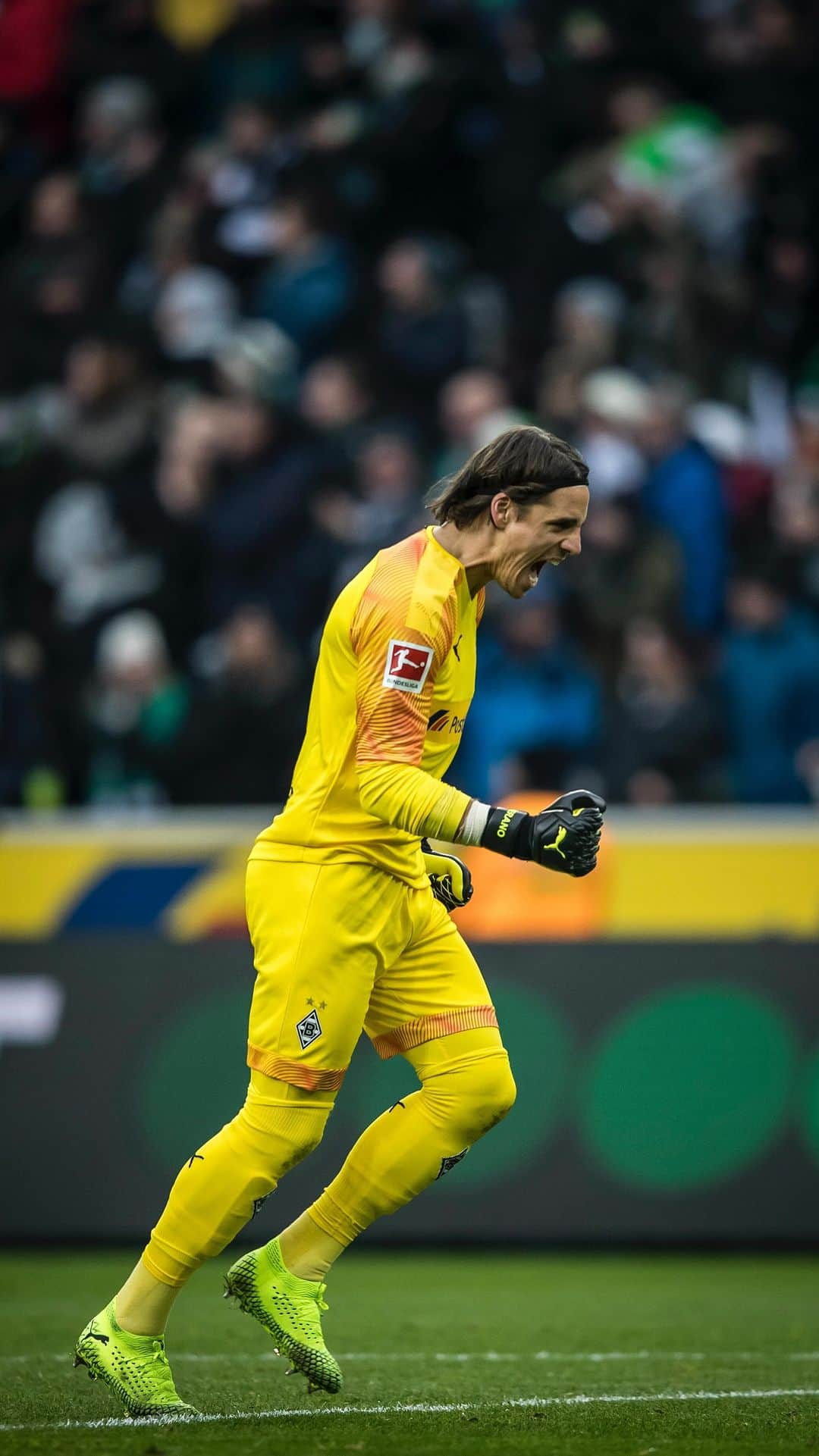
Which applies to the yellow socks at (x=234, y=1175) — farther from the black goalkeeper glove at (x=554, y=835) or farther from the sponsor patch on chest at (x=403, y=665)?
Result: the sponsor patch on chest at (x=403, y=665)

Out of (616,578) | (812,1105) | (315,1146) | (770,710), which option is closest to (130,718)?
(616,578)

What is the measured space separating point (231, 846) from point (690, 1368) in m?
4.19

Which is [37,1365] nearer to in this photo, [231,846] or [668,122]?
[231,846]

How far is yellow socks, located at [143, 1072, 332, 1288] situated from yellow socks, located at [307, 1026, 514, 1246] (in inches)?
10.0

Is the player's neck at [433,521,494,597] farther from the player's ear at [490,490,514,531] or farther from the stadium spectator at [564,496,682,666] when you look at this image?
the stadium spectator at [564,496,682,666]

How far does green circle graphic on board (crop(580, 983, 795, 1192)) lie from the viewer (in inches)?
328

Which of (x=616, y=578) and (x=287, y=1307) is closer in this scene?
(x=287, y=1307)

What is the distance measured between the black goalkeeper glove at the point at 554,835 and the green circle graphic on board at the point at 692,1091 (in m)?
3.91

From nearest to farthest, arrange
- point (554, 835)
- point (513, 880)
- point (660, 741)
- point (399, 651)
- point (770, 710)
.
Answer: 1. point (554, 835)
2. point (399, 651)
3. point (513, 880)
4. point (660, 741)
5. point (770, 710)

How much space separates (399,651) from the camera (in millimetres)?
4691

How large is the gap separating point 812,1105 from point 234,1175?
4112 millimetres

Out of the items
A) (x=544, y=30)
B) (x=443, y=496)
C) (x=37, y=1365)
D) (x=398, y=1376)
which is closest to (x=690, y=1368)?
(x=398, y=1376)

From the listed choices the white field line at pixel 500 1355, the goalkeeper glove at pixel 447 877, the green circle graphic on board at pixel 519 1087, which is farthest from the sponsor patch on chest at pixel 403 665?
the green circle graphic on board at pixel 519 1087

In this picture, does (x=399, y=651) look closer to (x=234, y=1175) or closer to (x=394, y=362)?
(x=234, y=1175)
